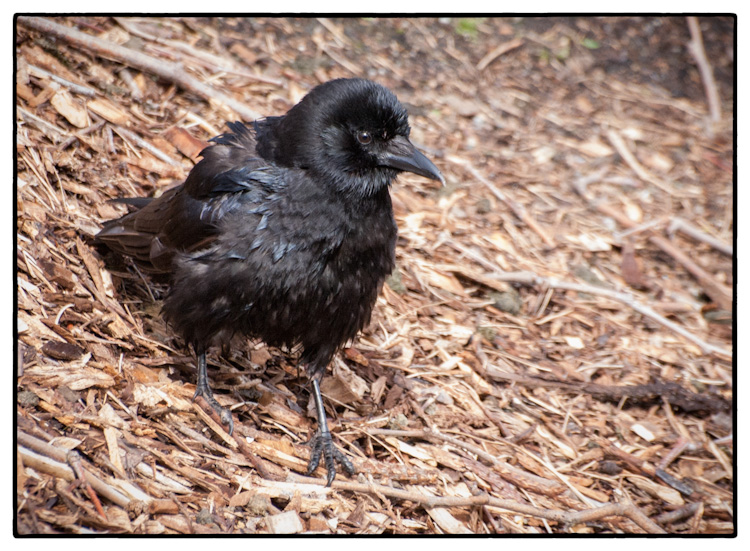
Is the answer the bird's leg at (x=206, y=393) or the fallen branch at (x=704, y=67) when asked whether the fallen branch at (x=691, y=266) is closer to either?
the fallen branch at (x=704, y=67)

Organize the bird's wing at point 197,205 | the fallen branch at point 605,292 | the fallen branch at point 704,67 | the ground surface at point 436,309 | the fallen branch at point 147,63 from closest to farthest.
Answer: the ground surface at point 436,309, the bird's wing at point 197,205, the fallen branch at point 147,63, the fallen branch at point 605,292, the fallen branch at point 704,67

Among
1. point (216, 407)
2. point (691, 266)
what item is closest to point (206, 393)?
point (216, 407)

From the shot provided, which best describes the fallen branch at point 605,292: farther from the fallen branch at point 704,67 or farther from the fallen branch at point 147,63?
the fallen branch at point 704,67

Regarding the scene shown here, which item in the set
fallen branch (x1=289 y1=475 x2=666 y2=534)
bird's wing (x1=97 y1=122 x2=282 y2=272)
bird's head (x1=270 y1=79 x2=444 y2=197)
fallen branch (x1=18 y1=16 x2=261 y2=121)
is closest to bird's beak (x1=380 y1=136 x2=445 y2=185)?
bird's head (x1=270 y1=79 x2=444 y2=197)

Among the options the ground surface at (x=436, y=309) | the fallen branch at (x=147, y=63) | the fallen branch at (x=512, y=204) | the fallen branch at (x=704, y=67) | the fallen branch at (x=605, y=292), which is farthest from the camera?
the fallen branch at (x=704, y=67)

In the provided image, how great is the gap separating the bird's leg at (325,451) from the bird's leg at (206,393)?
46 cm

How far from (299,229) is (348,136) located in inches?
21.6

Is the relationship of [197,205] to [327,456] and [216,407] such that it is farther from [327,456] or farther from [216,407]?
[327,456]

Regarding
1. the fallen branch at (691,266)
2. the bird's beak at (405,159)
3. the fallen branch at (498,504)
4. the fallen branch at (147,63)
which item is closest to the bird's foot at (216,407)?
the fallen branch at (498,504)

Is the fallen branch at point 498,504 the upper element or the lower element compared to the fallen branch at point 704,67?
lower

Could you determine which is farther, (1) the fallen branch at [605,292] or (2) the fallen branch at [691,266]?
(2) the fallen branch at [691,266]

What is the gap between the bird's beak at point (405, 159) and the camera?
144 inches

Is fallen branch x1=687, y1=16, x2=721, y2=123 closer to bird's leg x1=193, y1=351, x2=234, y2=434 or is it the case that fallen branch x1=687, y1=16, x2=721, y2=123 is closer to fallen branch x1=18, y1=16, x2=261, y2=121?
fallen branch x1=18, y1=16, x2=261, y2=121

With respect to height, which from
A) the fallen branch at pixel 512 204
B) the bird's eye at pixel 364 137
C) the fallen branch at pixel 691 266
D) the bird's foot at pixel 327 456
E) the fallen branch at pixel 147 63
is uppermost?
the fallen branch at pixel 147 63
